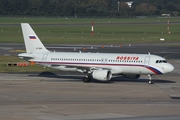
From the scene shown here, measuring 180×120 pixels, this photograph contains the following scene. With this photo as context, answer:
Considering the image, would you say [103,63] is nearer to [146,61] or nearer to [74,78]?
[146,61]

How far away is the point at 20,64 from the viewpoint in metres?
70.6

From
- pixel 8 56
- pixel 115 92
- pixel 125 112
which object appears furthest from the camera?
pixel 8 56

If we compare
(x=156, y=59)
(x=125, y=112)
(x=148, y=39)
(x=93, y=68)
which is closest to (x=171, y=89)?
(x=156, y=59)

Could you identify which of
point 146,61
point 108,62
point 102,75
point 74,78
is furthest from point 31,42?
point 146,61

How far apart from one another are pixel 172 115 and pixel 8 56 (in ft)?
162

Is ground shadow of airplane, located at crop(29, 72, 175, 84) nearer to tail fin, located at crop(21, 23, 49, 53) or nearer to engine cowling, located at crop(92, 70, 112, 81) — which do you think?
engine cowling, located at crop(92, 70, 112, 81)

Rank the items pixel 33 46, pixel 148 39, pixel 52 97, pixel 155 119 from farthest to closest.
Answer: pixel 148 39 → pixel 33 46 → pixel 52 97 → pixel 155 119

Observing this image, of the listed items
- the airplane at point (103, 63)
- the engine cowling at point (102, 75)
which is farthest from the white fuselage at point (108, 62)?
the engine cowling at point (102, 75)

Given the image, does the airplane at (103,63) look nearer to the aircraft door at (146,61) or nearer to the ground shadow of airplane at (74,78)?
the aircraft door at (146,61)

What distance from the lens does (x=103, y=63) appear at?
5756cm

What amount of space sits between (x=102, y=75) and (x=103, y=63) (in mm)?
1895

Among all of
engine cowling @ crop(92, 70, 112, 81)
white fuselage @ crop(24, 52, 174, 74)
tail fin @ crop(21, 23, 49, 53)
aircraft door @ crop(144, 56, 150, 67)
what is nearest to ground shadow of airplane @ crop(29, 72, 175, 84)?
engine cowling @ crop(92, 70, 112, 81)

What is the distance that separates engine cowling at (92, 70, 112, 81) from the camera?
56.1 m

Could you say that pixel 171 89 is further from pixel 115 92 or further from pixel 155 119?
pixel 155 119
